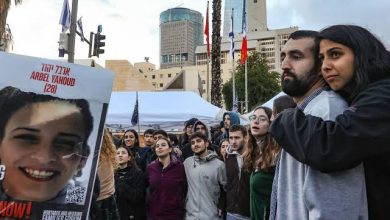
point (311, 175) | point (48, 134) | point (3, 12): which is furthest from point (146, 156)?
point (311, 175)

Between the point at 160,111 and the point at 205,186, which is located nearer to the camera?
the point at 205,186

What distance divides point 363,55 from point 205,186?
4.84m

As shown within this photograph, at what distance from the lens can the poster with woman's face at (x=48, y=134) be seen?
273cm

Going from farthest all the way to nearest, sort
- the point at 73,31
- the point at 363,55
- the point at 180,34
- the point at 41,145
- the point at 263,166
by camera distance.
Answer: the point at 180,34
the point at 73,31
the point at 263,166
the point at 41,145
the point at 363,55

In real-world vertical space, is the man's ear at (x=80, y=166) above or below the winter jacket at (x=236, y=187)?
above

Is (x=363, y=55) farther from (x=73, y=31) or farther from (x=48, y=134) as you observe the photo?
(x=73, y=31)

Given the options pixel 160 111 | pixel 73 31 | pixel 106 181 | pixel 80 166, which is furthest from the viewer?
pixel 73 31

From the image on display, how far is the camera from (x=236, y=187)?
6020mm

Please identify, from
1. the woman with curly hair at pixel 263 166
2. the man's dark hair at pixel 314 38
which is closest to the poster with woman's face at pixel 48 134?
the man's dark hair at pixel 314 38

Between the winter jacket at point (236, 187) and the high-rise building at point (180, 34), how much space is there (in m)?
154

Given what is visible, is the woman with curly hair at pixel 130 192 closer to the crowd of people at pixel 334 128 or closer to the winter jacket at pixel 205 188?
the winter jacket at pixel 205 188

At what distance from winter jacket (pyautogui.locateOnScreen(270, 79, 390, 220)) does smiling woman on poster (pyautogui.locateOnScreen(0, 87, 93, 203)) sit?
159cm

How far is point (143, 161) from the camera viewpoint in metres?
8.38

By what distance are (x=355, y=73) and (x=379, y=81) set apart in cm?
10
